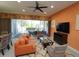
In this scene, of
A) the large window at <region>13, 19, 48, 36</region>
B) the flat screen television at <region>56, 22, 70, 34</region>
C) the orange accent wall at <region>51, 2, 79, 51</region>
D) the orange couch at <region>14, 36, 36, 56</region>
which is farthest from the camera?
the flat screen television at <region>56, 22, 70, 34</region>

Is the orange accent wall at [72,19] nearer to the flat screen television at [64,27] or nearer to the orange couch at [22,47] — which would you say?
the flat screen television at [64,27]

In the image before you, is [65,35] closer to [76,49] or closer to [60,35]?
[60,35]

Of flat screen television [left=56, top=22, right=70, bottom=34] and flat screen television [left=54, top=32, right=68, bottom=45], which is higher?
flat screen television [left=56, top=22, right=70, bottom=34]

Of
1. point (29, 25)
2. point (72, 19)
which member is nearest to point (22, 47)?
point (29, 25)

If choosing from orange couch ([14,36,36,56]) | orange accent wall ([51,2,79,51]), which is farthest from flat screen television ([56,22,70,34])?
orange couch ([14,36,36,56])

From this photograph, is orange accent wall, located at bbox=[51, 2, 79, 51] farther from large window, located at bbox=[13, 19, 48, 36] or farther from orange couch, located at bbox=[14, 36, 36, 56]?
orange couch, located at bbox=[14, 36, 36, 56]

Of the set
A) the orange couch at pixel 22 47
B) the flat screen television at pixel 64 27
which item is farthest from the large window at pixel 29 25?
the flat screen television at pixel 64 27

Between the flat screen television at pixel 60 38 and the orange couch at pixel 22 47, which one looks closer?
the orange couch at pixel 22 47

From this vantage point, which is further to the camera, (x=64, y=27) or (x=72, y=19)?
(x=64, y=27)

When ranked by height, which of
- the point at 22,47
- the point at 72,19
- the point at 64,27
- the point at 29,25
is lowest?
the point at 22,47

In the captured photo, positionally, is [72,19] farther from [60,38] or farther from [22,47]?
[22,47]

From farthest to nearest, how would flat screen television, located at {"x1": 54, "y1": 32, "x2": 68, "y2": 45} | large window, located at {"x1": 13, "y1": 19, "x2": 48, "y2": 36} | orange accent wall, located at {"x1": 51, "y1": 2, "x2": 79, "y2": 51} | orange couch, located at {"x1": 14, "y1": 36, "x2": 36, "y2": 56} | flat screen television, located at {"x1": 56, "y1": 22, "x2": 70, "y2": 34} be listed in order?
flat screen television, located at {"x1": 54, "y1": 32, "x2": 68, "y2": 45} → flat screen television, located at {"x1": 56, "y1": 22, "x2": 70, "y2": 34} → orange accent wall, located at {"x1": 51, "y1": 2, "x2": 79, "y2": 51} → orange couch, located at {"x1": 14, "y1": 36, "x2": 36, "y2": 56} → large window, located at {"x1": 13, "y1": 19, "x2": 48, "y2": 36}

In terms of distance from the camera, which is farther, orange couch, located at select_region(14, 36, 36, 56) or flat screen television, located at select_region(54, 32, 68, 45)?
flat screen television, located at select_region(54, 32, 68, 45)

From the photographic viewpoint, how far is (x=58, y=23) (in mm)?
5746
